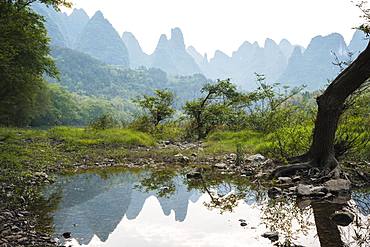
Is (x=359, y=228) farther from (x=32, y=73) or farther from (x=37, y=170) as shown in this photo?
(x=32, y=73)

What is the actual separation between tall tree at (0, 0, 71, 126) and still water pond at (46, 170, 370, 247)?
622 cm

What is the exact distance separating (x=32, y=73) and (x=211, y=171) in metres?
10.3

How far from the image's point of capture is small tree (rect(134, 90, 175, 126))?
28.5 m

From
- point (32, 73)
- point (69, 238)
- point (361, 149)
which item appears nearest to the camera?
point (69, 238)

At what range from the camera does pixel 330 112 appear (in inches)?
403

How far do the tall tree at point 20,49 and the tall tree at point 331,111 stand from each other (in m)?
10.4

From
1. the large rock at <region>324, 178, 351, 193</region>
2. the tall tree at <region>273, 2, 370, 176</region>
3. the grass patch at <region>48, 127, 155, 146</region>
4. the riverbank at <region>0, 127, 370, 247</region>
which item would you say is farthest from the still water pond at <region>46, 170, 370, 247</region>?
the grass patch at <region>48, 127, 155, 146</region>

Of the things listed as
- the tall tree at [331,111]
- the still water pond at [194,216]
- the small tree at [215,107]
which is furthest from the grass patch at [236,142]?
the still water pond at [194,216]

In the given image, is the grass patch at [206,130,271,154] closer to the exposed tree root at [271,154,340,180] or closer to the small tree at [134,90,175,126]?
the small tree at [134,90,175,126]

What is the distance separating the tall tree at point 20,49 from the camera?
14.6 m

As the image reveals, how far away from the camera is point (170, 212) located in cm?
888

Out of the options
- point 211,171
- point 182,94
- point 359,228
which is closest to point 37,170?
point 211,171

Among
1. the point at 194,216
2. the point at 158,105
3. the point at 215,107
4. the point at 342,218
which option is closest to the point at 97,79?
the point at 158,105

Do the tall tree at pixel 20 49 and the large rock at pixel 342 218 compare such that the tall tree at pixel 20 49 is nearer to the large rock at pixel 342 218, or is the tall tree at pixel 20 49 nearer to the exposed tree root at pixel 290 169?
the exposed tree root at pixel 290 169
